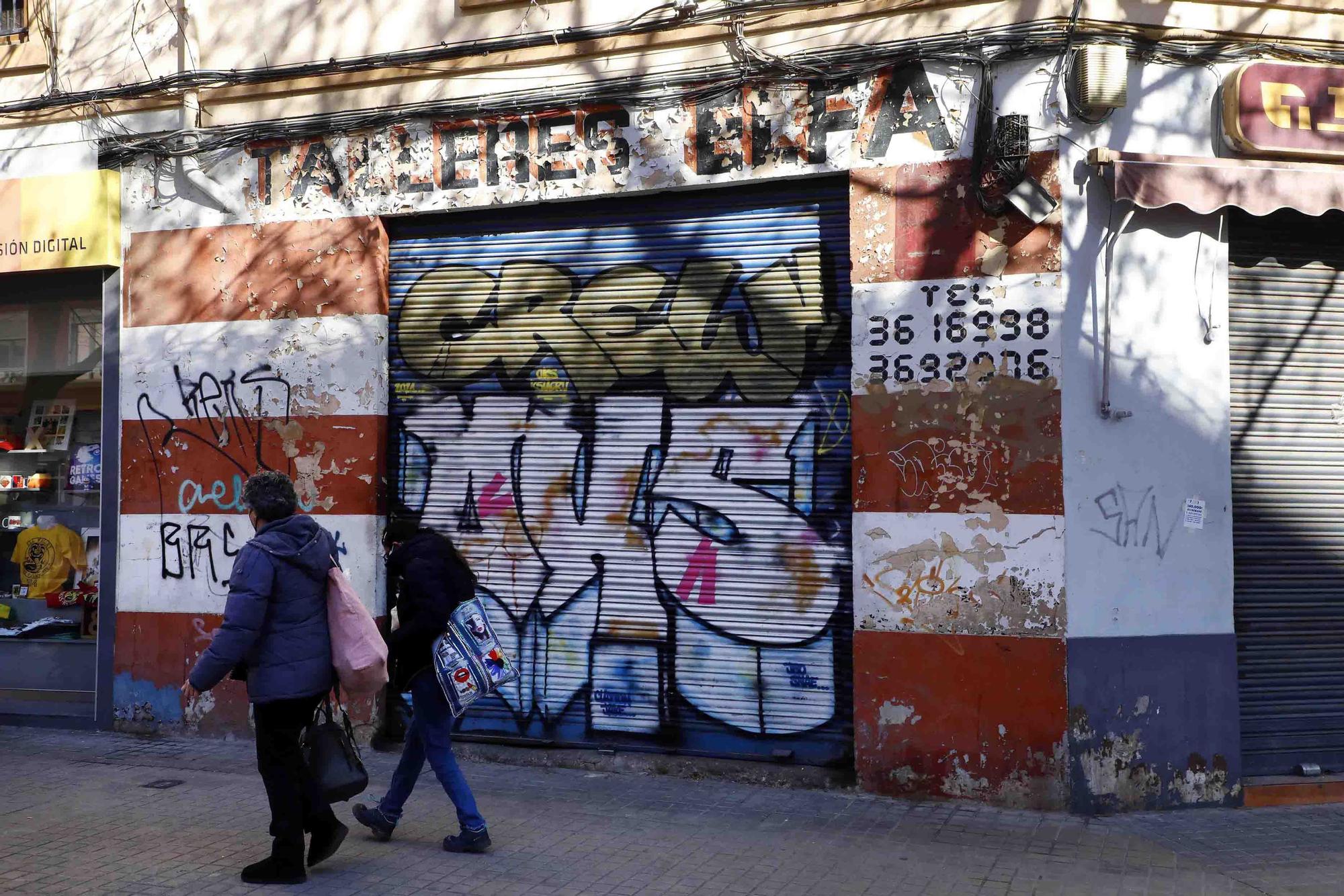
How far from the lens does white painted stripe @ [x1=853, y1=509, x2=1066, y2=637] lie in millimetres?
→ 6738

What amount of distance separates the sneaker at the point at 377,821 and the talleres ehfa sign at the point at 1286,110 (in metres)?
5.94

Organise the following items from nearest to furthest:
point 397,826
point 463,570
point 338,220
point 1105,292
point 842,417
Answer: point 463,570
point 397,826
point 1105,292
point 842,417
point 338,220

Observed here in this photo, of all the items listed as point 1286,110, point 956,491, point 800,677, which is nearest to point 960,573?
point 956,491

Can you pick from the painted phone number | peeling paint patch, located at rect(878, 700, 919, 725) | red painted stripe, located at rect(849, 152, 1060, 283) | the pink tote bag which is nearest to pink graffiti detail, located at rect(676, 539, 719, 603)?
peeling paint patch, located at rect(878, 700, 919, 725)

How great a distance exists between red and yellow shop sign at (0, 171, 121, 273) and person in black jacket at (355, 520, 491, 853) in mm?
4501

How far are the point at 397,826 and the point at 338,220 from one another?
4203 mm

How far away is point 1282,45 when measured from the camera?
22.9 ft

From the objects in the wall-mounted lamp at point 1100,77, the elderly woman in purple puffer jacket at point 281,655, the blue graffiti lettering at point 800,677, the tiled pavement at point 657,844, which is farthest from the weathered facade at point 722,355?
the elderly woman in purple puffer jacket at point 281,655

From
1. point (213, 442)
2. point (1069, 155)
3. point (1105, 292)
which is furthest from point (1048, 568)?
point (213, 442)

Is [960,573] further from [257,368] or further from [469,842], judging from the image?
[257,368]

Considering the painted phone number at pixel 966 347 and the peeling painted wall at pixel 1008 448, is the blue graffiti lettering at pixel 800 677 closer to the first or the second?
the peeling painted wall at pixel 1008 448

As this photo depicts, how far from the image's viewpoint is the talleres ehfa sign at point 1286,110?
22.6 feet

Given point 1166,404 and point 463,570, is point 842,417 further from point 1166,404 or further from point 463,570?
point 463,570

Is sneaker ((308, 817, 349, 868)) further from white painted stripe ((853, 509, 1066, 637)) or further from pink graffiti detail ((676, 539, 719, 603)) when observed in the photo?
white painted stripe ((853, 509, 1066, 637))
